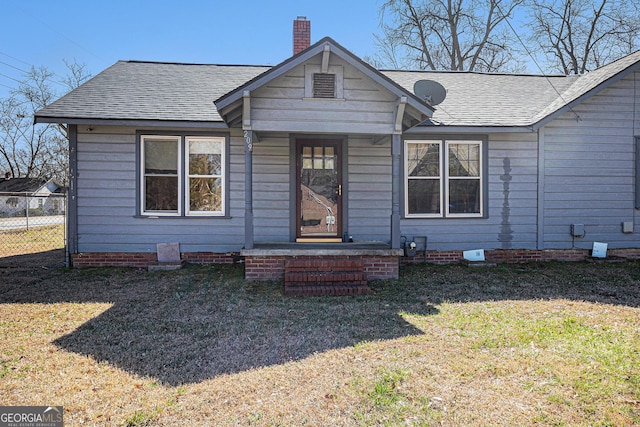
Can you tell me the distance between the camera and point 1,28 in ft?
78.1

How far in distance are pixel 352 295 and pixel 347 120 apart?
2734mm

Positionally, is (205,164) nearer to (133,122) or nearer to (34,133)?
(133,122)

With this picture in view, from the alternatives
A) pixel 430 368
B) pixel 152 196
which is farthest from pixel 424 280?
pixel 152 196

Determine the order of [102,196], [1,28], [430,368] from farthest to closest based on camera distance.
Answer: [1,28] → [102,196] → [430,368]

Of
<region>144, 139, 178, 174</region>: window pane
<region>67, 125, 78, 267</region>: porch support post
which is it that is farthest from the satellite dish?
<region>67, 125, 78, 267</region>: porch support post

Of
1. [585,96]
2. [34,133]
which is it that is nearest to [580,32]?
[585,96]

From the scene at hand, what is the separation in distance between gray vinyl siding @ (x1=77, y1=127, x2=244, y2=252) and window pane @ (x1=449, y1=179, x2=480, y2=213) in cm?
428

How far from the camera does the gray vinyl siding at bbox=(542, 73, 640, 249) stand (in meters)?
8.23

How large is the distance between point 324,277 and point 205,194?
321 centimetres

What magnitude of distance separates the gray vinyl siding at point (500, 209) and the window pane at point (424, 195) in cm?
22

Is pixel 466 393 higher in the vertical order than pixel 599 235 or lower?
lower

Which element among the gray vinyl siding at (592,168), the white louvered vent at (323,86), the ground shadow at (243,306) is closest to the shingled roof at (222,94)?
the gray vinyl siding at (592,168)

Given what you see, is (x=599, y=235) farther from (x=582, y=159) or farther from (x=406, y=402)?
(x=406, y=402)

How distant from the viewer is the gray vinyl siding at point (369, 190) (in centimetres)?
790
